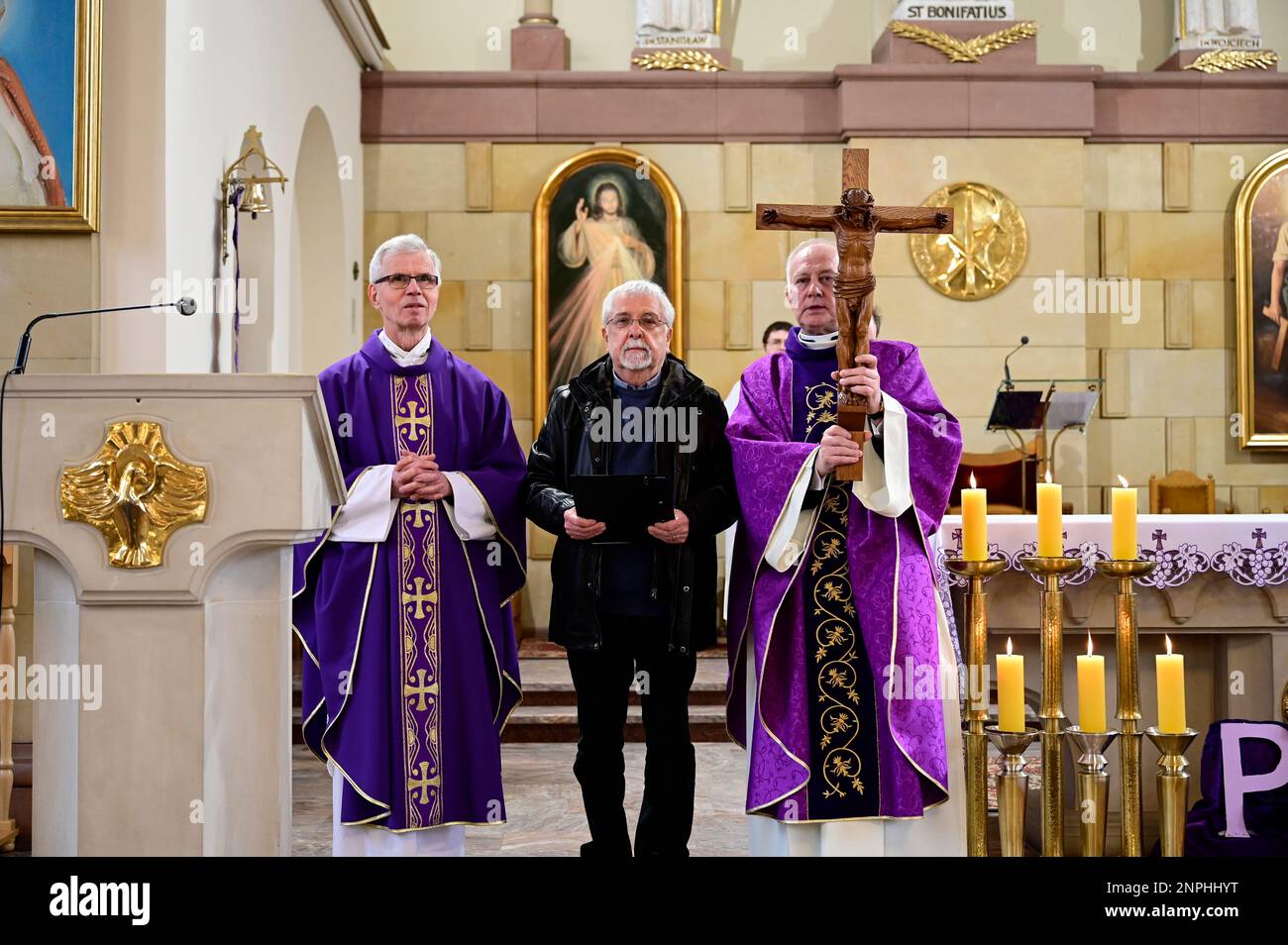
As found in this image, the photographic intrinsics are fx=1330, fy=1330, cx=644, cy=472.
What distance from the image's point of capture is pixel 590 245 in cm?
981

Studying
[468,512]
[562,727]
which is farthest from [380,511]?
[562,727]

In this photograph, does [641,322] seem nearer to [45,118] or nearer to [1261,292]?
[45,118]

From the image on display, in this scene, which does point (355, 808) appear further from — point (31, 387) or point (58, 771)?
point (31, 387)

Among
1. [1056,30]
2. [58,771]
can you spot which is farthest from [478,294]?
[58,771]

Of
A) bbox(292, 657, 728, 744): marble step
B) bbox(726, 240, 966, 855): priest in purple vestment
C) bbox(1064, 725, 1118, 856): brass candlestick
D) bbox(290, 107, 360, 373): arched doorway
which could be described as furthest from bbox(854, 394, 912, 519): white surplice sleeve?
bbox(290, 107, 360, 373): arched doorway

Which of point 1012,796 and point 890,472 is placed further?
point 890,472

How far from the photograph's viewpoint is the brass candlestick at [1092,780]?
3.28 m

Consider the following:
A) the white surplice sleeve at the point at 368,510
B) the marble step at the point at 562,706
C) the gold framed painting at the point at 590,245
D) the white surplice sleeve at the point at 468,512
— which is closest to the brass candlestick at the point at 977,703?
the white surplice sleeve at the point at 468,512

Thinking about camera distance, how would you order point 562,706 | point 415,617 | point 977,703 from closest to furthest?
point 977,703 < point 415,617 < point 562,706

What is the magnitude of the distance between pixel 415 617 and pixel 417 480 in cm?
40

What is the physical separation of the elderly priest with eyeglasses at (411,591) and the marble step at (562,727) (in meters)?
3.47

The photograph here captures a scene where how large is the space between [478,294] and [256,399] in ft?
23.2

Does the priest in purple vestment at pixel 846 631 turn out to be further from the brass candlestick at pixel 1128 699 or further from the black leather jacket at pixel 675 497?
the brass candlestick at pixel 1128 699

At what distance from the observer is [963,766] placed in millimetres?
3697
